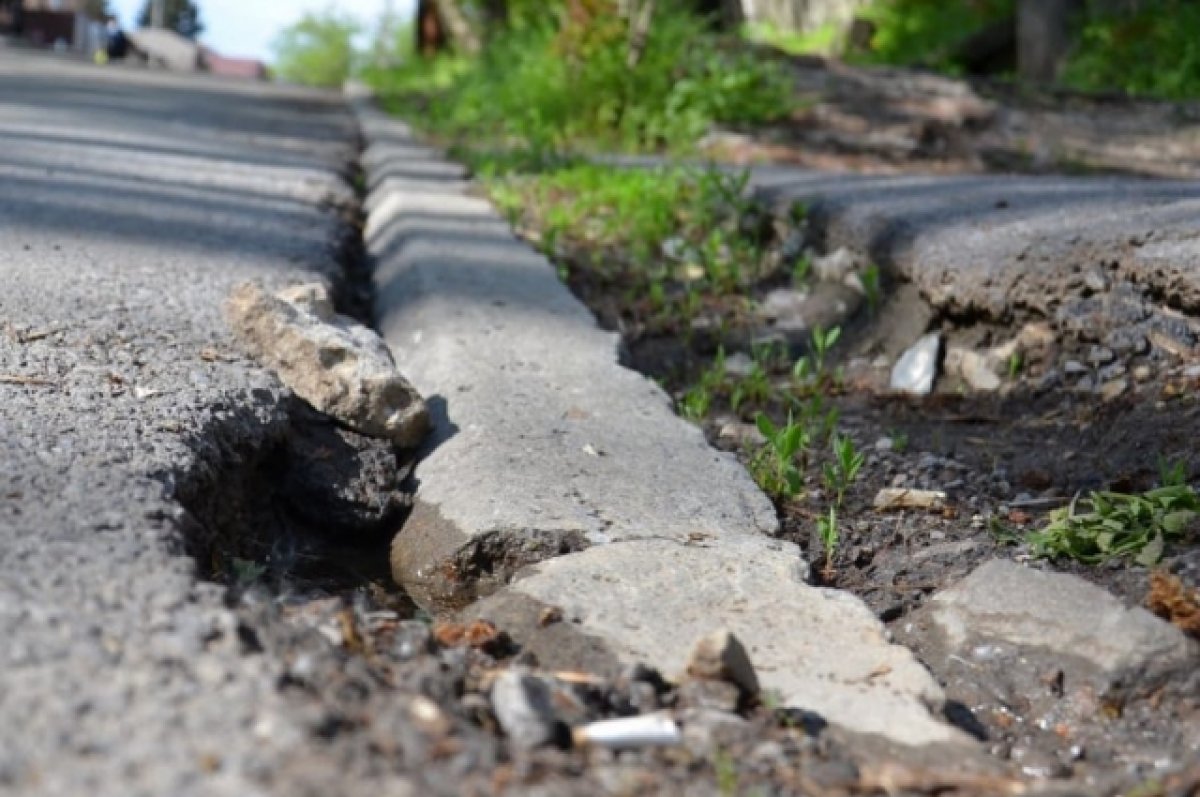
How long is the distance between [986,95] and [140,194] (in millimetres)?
4470

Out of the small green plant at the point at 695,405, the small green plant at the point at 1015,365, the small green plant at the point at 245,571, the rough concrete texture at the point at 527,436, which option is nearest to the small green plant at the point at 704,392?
the small green plant at the point at 695,405

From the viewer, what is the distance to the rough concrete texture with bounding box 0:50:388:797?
41.8 inches

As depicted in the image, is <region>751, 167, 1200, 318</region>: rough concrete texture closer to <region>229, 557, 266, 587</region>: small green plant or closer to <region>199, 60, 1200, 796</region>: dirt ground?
<region>199, 60, 1200, 796</region>: dirt ground

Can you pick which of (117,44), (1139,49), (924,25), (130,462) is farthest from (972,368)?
(117,44)

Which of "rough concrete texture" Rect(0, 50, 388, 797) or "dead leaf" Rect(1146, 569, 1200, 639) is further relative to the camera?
"dead leaf" Rect(1146, 569, 1200, 639)

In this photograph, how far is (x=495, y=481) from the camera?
205 cm

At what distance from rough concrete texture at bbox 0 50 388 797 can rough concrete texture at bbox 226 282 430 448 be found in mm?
54

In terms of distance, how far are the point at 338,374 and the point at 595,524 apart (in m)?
0.57

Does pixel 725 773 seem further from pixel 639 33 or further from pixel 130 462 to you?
pixel 639 33

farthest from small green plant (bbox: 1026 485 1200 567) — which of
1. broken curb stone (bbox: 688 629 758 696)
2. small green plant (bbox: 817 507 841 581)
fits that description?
broken curb stone (bbox: 688 629 758 696)

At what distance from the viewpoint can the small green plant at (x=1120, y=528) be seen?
73.2 inches

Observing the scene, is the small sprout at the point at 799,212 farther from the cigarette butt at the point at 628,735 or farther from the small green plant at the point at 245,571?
the cigarette butt at the point at 628,735

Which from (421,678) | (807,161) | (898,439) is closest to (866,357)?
(898,439)

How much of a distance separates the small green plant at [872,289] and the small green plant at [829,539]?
1342mm
